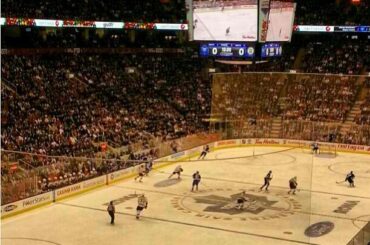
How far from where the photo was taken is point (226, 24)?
1908 centimetres

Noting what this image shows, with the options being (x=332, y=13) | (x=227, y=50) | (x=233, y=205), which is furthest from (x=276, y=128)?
(x=332, y=13)

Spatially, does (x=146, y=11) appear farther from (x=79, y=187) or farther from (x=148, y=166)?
(x=79, y=187)

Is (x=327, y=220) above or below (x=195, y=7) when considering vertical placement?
below

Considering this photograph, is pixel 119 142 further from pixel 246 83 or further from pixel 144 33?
pixel 144 33

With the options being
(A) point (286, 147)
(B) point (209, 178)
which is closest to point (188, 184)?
(B) point (209, 178)

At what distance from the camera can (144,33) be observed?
43875 millimetres

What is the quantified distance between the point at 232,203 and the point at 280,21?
258 inches

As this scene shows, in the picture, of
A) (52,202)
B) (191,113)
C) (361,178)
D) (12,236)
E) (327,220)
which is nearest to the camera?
(12,236)

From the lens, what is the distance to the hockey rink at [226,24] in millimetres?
18688

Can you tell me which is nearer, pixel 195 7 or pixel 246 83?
pixel 195 7

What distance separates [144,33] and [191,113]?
10.9 metres

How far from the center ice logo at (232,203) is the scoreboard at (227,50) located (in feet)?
16.4

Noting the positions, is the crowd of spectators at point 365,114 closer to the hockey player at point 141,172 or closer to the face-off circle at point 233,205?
the face-off circle at point 233,205

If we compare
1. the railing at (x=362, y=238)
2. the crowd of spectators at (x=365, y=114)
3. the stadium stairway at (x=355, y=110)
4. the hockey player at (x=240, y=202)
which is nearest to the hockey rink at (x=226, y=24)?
the hockey player at (x=240, y=202)
